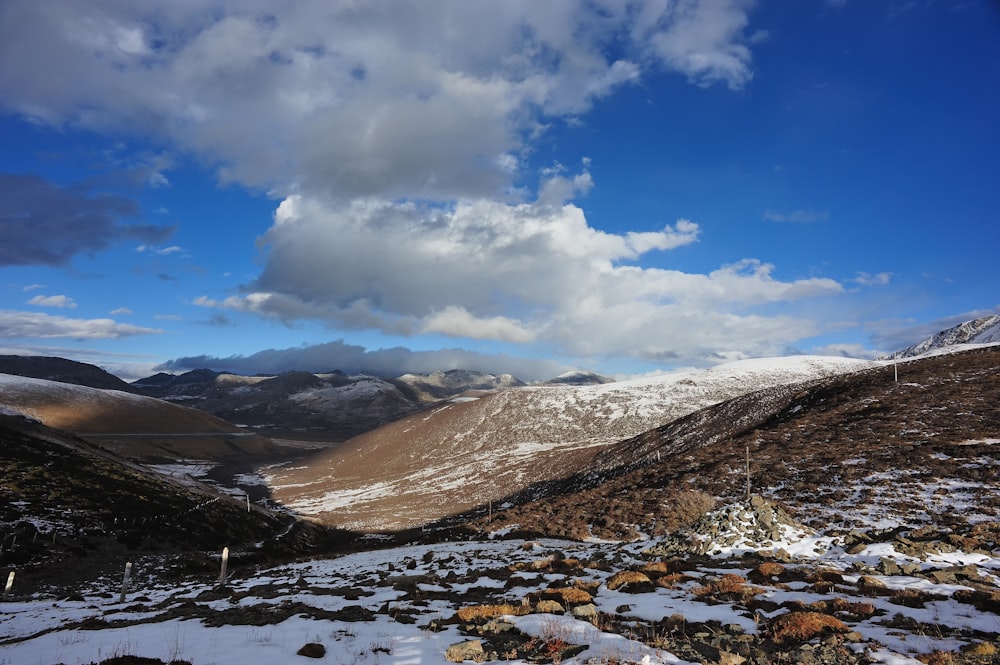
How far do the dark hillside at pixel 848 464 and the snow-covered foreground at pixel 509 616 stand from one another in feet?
31.7

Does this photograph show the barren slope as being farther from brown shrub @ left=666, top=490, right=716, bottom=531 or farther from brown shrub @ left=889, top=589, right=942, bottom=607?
brown shrub @ left=889, top=589, right=942, bottom=607

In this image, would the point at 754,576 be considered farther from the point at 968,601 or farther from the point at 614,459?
the point at 614,459

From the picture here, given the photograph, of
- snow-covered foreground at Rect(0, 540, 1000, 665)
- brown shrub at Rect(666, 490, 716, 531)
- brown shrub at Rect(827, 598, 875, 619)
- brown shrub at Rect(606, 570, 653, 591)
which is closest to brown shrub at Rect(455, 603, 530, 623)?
snow-covered foreground at Rect(0, 540, 1000, 665)

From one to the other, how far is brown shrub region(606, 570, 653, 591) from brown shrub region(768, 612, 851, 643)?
20.5ft

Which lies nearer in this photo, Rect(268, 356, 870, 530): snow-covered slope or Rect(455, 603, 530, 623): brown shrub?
Rect(455, 603, 530, 623): brown shrub

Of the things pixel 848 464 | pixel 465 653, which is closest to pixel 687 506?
pixel 848 464

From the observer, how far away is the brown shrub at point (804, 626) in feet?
36.1

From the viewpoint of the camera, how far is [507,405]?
466 feet

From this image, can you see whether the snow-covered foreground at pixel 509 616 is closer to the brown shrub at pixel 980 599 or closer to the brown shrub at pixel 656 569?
the brown shrub at pixel 980 599

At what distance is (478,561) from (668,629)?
19.0 metres

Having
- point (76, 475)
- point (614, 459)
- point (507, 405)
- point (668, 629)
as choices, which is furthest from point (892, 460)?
point (507, 405)

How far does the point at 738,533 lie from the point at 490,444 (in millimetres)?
99446

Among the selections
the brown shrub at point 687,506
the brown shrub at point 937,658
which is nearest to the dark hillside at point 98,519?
the brown shrub at point 687,506

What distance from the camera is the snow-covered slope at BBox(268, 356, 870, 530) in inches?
3260
